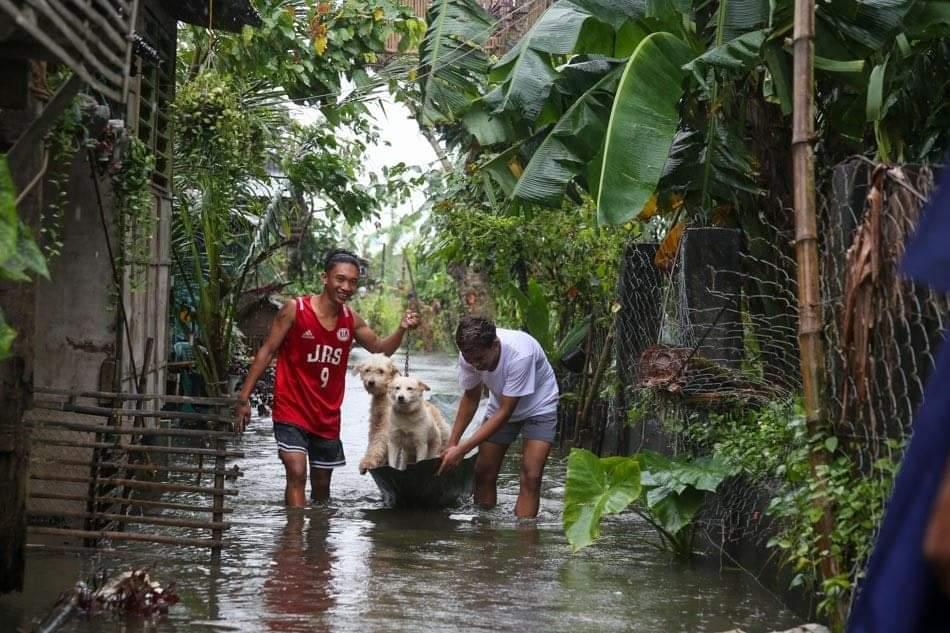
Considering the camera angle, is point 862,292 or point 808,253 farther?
point 808,253

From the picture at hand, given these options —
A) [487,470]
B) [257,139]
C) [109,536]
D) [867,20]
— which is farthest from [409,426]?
[867,20]

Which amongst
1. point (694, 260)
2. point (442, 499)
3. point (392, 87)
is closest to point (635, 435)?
point (442, 499)

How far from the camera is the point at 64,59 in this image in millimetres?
5070

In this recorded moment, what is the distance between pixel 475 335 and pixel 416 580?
7.25 feet

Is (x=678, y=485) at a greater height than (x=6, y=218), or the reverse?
(x=6, y=218)

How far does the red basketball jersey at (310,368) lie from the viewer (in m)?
9.99

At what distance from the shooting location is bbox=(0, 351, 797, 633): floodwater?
667 centimetres

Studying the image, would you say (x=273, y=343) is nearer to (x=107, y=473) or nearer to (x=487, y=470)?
(x=107, y=473)

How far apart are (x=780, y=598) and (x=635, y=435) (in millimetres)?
4870

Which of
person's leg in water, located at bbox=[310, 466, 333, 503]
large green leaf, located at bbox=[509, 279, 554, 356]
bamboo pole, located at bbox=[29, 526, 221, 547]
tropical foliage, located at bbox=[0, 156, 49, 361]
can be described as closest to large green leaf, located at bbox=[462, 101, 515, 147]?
person's leg in water, located at bbox=[310, 466, 333, 503]

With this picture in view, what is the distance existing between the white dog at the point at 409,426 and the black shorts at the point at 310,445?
487mm

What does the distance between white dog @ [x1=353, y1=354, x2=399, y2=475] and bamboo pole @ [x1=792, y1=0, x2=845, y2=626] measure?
5466 millimetres

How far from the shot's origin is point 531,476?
10.1 m

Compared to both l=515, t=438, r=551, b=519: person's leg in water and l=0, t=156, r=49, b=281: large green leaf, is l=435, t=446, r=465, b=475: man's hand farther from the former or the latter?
l=0, t=156, r=49, b=281: large green leaf
